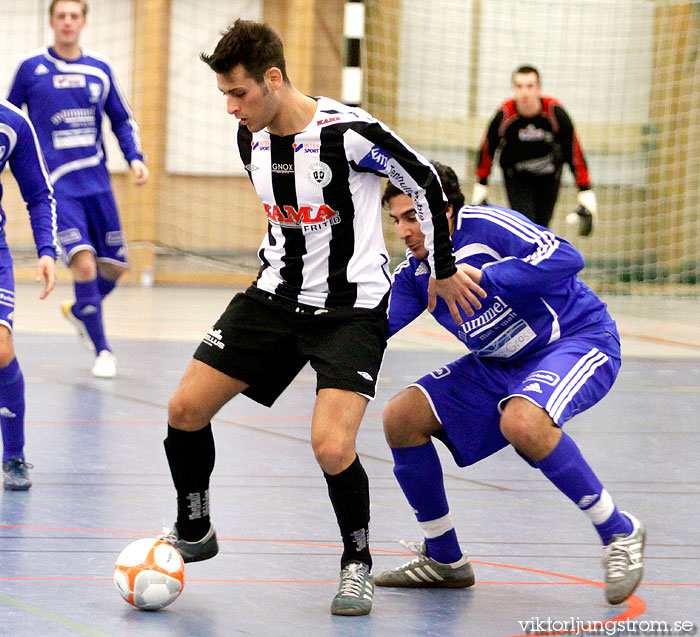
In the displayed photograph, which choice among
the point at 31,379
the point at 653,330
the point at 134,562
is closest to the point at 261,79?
the point at 134,562

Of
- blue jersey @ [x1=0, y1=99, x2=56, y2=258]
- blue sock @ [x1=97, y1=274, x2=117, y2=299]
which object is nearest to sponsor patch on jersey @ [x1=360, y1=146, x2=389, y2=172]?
blue jersey @ [x1=0, y1=99, x2=56, y2=258]

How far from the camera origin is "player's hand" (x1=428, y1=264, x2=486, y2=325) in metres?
3.24

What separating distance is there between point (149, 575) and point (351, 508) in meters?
0.54

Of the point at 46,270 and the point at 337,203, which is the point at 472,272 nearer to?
the point at 337,203

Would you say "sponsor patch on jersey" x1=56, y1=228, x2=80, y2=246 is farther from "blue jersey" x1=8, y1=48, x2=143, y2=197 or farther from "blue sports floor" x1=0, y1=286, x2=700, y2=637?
"blue sports floor" x1=0, y1=286, x2=700, y2=637

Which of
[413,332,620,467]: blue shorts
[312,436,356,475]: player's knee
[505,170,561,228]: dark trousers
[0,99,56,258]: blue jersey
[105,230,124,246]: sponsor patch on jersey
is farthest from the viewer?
[505,170,561,228]: dark trousers

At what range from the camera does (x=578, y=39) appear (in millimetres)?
13867

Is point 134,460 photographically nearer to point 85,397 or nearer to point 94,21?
point 85,397

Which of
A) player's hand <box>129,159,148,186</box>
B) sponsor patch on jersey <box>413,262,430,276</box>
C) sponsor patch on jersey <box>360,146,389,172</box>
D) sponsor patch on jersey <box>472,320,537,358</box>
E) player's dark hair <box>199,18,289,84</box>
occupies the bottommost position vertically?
sponsor patch on jersey <box>472,320,537,358</box>

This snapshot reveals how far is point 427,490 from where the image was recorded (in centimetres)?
337

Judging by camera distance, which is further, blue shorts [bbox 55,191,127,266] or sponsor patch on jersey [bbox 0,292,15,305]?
blue shorts [bbox 55,191,127,266]

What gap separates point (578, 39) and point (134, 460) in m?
10.4

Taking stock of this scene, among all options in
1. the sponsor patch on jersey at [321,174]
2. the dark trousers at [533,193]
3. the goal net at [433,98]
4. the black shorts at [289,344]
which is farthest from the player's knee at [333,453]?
the goal net at [433,98]

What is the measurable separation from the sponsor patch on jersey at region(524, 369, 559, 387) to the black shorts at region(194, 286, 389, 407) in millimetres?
418
